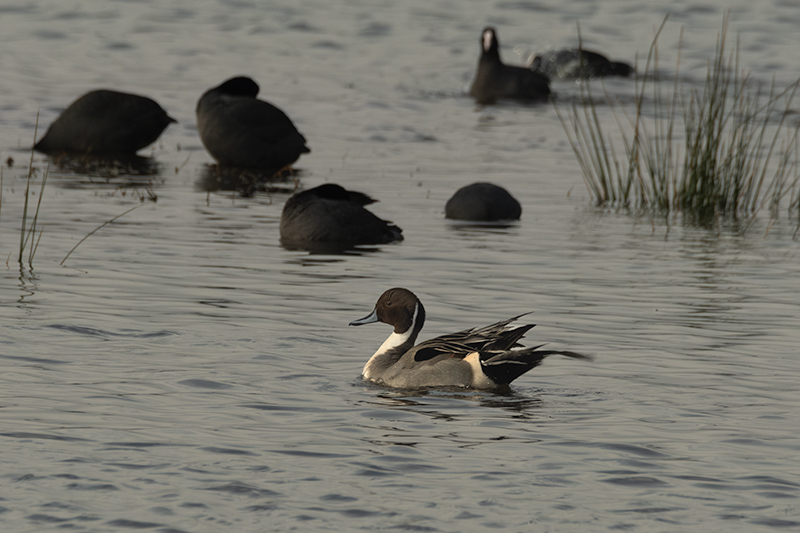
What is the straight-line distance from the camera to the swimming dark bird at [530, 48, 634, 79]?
97.4 ft

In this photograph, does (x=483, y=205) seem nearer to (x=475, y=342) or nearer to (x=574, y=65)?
(x=475, y=342)

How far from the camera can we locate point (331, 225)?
43.6 ft

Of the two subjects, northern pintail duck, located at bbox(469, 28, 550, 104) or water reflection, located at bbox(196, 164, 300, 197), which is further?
northern pintail duck, located at bbox(469, 28, 550, 104)

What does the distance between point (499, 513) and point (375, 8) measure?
33.5m

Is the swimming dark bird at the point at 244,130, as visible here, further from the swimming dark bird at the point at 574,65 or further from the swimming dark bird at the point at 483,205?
the swimming dark bird at the point at 574,65

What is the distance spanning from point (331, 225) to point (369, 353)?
15.1ft

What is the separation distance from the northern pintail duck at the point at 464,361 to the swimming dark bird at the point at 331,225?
5191 millimetres

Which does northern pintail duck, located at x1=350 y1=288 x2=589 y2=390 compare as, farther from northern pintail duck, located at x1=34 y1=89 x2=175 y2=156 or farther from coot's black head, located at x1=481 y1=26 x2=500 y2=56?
coot's black head, located at x1=481 y1=26 x2=500 y2=56

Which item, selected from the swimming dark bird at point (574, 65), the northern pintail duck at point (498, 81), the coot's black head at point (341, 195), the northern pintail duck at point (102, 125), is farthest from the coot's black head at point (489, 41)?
the coot's black head at point (341, 195)

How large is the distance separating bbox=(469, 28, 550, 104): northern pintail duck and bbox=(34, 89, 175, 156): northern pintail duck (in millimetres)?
9138

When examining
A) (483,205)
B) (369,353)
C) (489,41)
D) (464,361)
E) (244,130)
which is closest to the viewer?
(464,361)

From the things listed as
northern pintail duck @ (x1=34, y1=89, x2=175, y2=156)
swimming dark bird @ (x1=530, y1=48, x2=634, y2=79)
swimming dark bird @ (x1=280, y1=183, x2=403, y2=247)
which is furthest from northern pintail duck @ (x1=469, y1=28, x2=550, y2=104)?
swimming dark bird @ (x1=280, y1=183, x2=403, y2=247)

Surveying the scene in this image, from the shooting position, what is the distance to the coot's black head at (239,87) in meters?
18.6

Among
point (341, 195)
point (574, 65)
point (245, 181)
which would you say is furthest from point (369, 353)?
point (574, 65)
